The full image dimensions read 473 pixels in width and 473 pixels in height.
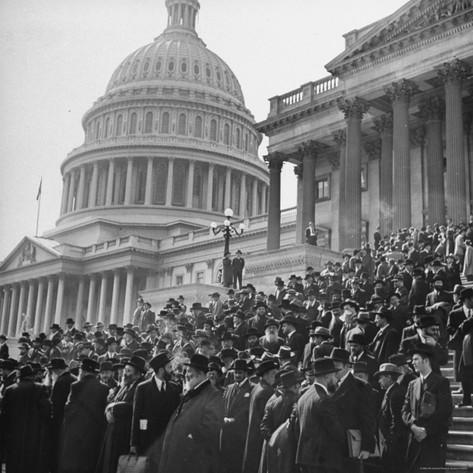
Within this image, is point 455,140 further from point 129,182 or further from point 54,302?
point 129,182

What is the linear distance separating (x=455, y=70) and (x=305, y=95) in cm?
1481

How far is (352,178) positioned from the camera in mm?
38281

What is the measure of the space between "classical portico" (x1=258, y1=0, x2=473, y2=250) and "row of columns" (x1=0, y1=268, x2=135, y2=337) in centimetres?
3388

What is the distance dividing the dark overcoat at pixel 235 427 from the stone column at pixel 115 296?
208 feet

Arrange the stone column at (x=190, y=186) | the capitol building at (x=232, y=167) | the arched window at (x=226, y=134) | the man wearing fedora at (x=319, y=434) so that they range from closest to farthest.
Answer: the man wearing fedora at (x=319, y=434) < the capitol building at (x=232, y=167) < the stone column at (x=190, y=186) < the arched window at (x=226, y=134)

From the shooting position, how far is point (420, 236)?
2878cm

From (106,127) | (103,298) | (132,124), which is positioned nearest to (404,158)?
(103,298)

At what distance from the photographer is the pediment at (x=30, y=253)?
8307cm

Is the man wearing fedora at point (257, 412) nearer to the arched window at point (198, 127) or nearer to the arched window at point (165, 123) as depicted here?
the arched window at point (165, 123)

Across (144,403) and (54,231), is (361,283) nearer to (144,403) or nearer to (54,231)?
(144,403)

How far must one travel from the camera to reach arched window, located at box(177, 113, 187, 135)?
347 feet

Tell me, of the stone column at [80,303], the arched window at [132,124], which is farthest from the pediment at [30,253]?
the arched window at [132,124]

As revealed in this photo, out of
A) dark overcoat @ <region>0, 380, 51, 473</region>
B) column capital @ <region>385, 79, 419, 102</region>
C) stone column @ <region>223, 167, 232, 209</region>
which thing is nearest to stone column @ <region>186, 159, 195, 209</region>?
stone column @ <region>223, 167, 232, 209</region>

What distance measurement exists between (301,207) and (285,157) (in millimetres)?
3514
